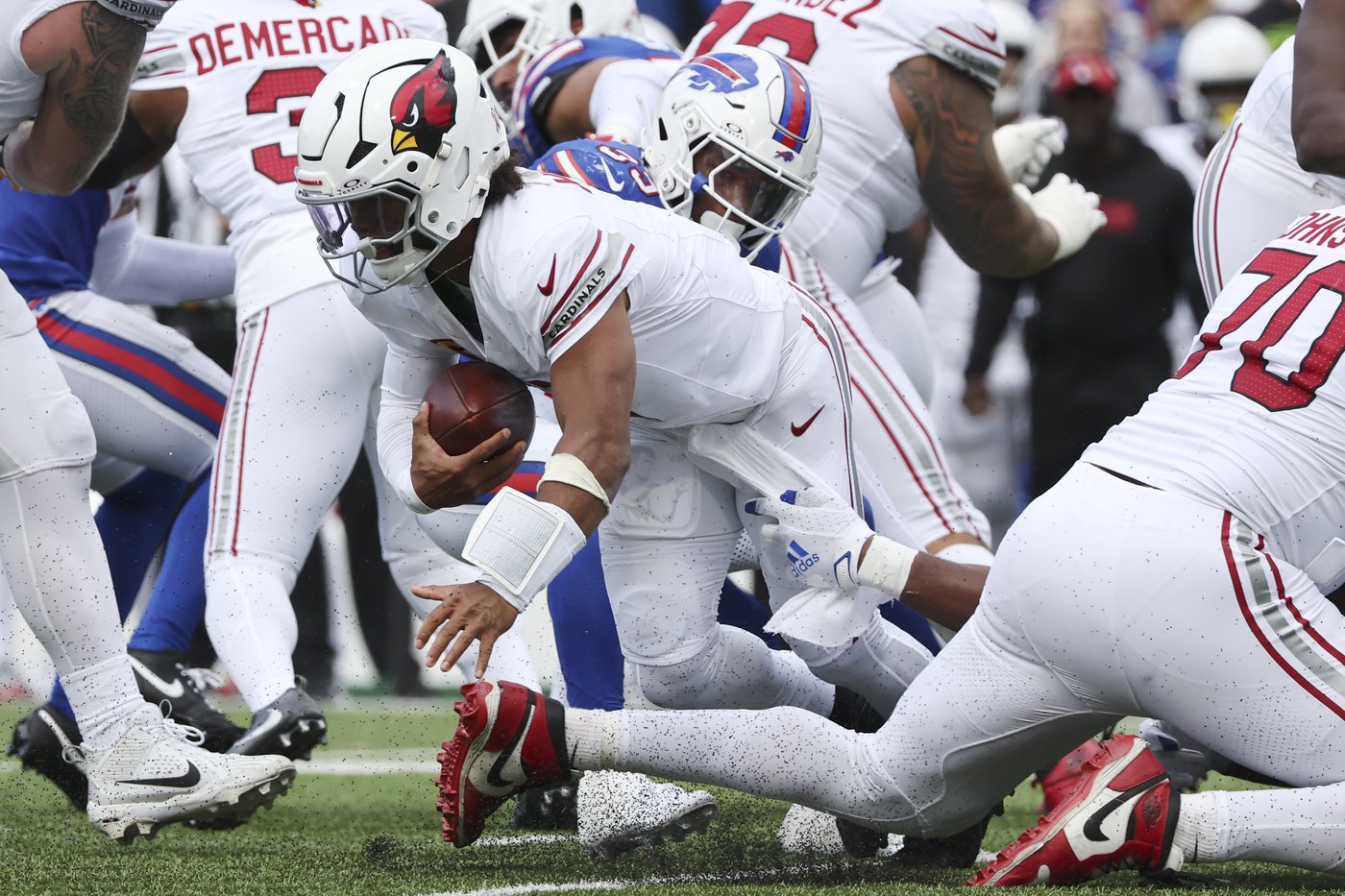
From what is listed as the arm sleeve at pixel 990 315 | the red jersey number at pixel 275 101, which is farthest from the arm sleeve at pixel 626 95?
the arm sleeve at pixel 990 315

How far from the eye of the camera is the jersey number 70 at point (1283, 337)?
2842 mm

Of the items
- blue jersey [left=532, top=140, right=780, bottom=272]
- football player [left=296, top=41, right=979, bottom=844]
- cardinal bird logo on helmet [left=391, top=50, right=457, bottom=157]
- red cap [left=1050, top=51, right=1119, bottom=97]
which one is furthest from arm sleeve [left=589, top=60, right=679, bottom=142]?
red cap [left=1050, top=51, right=1119, bottom=97]

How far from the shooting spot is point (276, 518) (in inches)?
162

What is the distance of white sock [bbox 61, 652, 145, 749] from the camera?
3656 millimetres

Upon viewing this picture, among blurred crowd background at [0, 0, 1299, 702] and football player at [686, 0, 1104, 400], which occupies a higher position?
football player at [686, 0, 1104, 400]

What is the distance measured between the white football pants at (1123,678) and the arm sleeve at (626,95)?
76.1 inches

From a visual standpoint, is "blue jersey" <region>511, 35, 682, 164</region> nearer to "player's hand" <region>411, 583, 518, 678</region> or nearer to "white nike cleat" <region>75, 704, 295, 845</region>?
"white nike cleat" <region>75, 704, 295, 845</region>

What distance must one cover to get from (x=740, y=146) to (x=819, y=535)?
967mm

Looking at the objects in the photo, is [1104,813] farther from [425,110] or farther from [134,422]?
[134,422]

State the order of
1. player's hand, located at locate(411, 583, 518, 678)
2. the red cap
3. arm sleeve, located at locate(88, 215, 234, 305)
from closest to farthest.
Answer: player's hand, located at locate(411, 583, 518, 678)
arm sleeve, located at locate(88, 215, 234, 305)
the red cap

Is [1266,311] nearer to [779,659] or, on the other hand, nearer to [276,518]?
[779,659]

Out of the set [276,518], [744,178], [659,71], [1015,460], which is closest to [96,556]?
[276,518]

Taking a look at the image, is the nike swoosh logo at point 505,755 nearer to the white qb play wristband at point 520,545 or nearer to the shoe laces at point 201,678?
Answer: the white qb play wristband at point 520,545

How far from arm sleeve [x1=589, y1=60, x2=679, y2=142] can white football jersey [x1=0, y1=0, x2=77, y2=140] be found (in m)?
1.44
